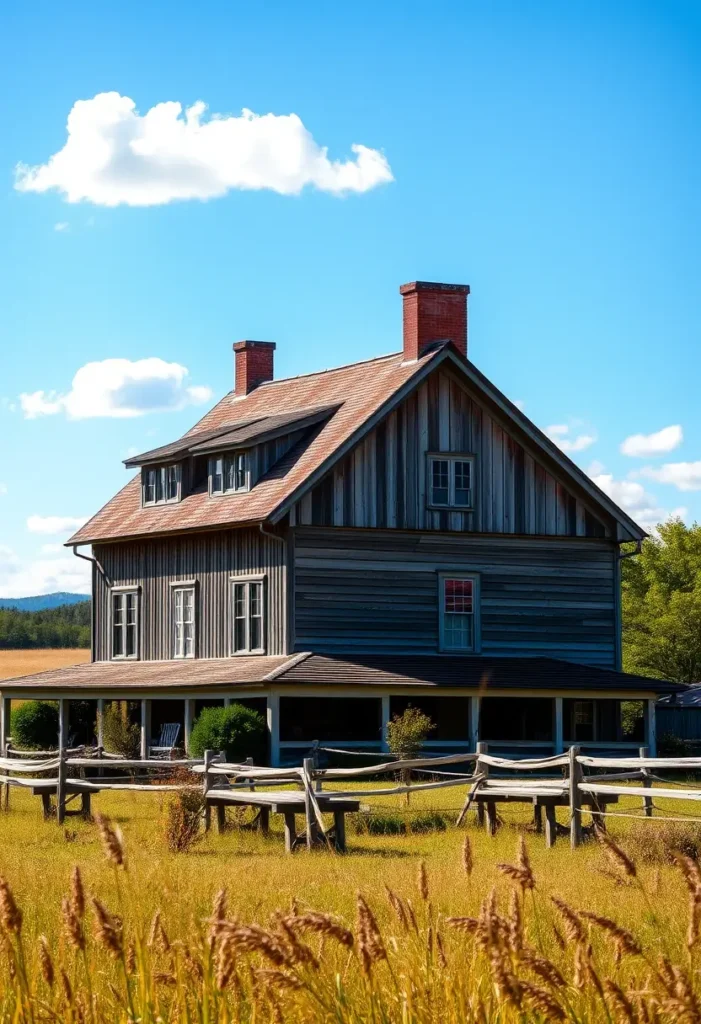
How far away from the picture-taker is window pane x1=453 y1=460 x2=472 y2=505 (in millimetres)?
38375

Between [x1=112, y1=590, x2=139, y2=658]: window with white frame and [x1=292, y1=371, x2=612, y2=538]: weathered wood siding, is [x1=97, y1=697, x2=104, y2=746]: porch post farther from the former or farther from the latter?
[x1=292, y1=371, x2=612, y2=538]: weathered wood siding

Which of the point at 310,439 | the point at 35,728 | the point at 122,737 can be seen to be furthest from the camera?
the point at 35,728

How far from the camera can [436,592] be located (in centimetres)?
3794

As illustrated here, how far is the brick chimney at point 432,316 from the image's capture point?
127 feet

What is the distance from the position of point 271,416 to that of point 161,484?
355 centimetres

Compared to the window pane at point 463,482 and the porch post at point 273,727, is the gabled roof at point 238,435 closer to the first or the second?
the window pane at point 463,482

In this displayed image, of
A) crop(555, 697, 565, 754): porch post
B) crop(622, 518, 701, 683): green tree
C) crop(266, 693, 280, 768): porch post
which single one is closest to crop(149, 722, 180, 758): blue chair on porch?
crop(266, 693, 280, 768): porch post

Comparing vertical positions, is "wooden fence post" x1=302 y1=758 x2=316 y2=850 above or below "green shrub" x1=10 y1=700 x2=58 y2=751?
above

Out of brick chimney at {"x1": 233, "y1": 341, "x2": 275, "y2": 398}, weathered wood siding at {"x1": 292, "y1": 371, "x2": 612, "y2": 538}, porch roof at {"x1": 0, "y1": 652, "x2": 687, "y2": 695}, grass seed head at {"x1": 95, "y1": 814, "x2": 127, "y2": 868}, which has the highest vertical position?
brick chimney at {"x1": 233, "y1": 341, "x2": 275, "y2": 398}

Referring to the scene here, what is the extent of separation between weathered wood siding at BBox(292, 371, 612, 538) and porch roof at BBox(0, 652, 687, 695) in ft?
10.7

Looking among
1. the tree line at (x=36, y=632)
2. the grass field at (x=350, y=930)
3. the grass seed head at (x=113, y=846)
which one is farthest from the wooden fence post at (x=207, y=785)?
the tree line at (x=36, y=632)

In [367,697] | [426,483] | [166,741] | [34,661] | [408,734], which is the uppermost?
[426,483]

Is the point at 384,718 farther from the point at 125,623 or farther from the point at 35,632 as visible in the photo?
the point at 35,632

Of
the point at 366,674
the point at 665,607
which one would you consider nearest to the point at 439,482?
the point at 366,674
